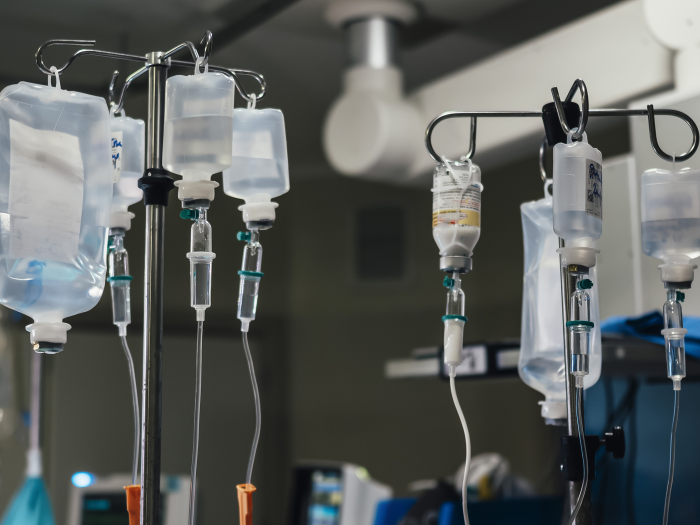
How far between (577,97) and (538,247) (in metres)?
1.30

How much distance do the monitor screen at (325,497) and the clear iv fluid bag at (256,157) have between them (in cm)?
187

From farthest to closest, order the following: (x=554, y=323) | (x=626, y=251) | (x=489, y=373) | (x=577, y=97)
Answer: (x=577, y=97) → (x=626, y=251) → (x=489, y=373) → (x=554, y=323)

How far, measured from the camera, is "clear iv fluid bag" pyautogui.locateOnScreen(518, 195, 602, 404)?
1.18m

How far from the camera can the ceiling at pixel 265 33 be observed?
2.86 m

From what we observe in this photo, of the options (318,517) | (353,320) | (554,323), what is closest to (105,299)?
(353,320)

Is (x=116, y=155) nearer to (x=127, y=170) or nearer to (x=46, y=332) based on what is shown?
(x=127, y=170)

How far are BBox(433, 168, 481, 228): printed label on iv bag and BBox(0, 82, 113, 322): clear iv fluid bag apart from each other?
0.45 meters

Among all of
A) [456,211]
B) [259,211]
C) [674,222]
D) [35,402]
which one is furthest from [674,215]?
[35,402]

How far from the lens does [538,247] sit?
1.29 meters

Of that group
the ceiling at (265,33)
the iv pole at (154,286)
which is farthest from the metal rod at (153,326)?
the ceiling at (265,33)

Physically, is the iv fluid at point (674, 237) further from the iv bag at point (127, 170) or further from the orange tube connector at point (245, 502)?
the iv bag at point (127, 170)

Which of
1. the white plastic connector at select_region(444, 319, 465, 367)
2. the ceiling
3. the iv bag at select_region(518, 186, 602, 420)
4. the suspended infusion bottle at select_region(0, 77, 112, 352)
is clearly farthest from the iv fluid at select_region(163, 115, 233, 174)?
the ceiling

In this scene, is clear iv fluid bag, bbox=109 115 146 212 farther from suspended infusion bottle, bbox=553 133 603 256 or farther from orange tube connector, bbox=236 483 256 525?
suspended infusion bottle, bbox=553 133 603 256

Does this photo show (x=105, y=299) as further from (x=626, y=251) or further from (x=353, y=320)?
(x=626, y=251)
